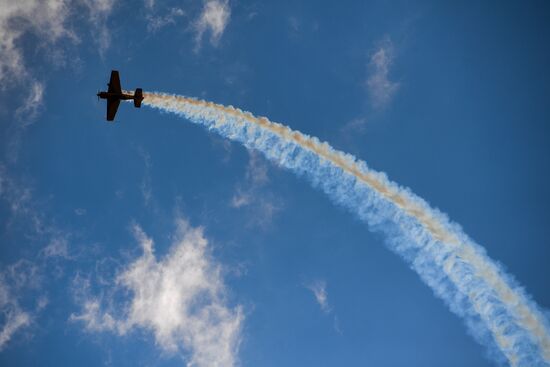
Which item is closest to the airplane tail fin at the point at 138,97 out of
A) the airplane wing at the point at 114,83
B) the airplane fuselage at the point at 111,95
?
the airplane fuselage at the point at 111,95

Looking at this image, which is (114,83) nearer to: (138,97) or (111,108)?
(111,108)

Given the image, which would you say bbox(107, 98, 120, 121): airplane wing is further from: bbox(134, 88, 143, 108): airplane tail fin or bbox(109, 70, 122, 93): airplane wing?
bbox(134, 88, 143, 108): airplane tail fin

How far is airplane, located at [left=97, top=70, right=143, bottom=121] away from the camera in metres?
51.8

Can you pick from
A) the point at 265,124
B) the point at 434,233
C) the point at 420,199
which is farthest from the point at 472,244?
the point at 265,124

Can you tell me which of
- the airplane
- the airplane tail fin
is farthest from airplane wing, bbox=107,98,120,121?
the airplane tail fin

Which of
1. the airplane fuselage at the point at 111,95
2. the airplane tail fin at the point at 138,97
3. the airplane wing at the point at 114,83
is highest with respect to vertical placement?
the airplane wing at the point at 114,83

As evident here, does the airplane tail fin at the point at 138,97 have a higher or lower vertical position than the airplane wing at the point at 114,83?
lower

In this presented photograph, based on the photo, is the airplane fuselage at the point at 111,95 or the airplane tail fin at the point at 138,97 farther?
the airplane fuselage at the point at 111,95

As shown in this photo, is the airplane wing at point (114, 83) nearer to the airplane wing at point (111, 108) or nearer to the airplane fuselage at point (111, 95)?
the airplane fuselage at point (111, 95)

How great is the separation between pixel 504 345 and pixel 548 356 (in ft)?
11.7

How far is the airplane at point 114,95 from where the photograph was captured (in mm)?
51812

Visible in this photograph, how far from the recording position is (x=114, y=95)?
53094mm

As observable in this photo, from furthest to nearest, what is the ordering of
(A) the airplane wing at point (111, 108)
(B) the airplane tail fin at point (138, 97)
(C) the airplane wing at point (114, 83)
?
(A) the airplane wing at point (111, 108)
(C) the airplane wing at point (114, 83)
(B) the airplane tail fin at point (138, 97)

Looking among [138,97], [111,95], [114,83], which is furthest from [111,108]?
[138,97]
